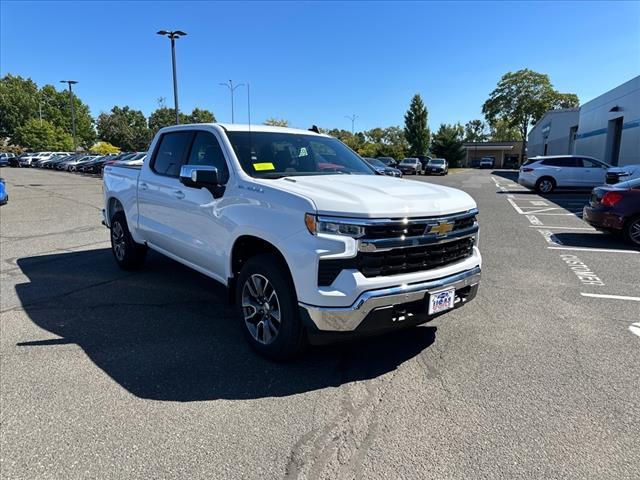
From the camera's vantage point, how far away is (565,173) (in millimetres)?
19766

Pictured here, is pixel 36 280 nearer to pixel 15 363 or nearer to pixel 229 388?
pixel 15 363

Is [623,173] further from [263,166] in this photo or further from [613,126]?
[613,126]

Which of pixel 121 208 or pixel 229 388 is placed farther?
pixel 121 208

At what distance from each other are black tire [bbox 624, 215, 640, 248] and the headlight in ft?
25.7

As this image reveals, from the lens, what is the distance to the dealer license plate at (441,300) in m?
3.38

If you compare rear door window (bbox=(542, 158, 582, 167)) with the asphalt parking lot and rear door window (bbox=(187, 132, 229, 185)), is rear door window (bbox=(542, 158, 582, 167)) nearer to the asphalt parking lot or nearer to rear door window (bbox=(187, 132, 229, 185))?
the asphalt parking lot

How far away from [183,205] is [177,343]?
143 cm

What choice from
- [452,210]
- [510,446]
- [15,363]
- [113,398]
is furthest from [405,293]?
[15,363]

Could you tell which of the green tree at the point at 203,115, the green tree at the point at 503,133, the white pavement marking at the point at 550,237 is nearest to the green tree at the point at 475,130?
the green tree at the point at 503,133

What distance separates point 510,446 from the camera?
2703 mm

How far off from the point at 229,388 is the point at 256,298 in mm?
738

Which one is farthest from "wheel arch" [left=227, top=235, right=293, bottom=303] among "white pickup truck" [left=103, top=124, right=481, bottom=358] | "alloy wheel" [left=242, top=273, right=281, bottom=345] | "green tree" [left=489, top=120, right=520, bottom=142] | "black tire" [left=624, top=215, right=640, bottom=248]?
"green tree" [left=489, top=120, right=520, bottom=142]

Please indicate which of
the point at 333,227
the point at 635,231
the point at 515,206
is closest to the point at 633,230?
the point at 635,231

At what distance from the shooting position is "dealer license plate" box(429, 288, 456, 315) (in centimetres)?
338
